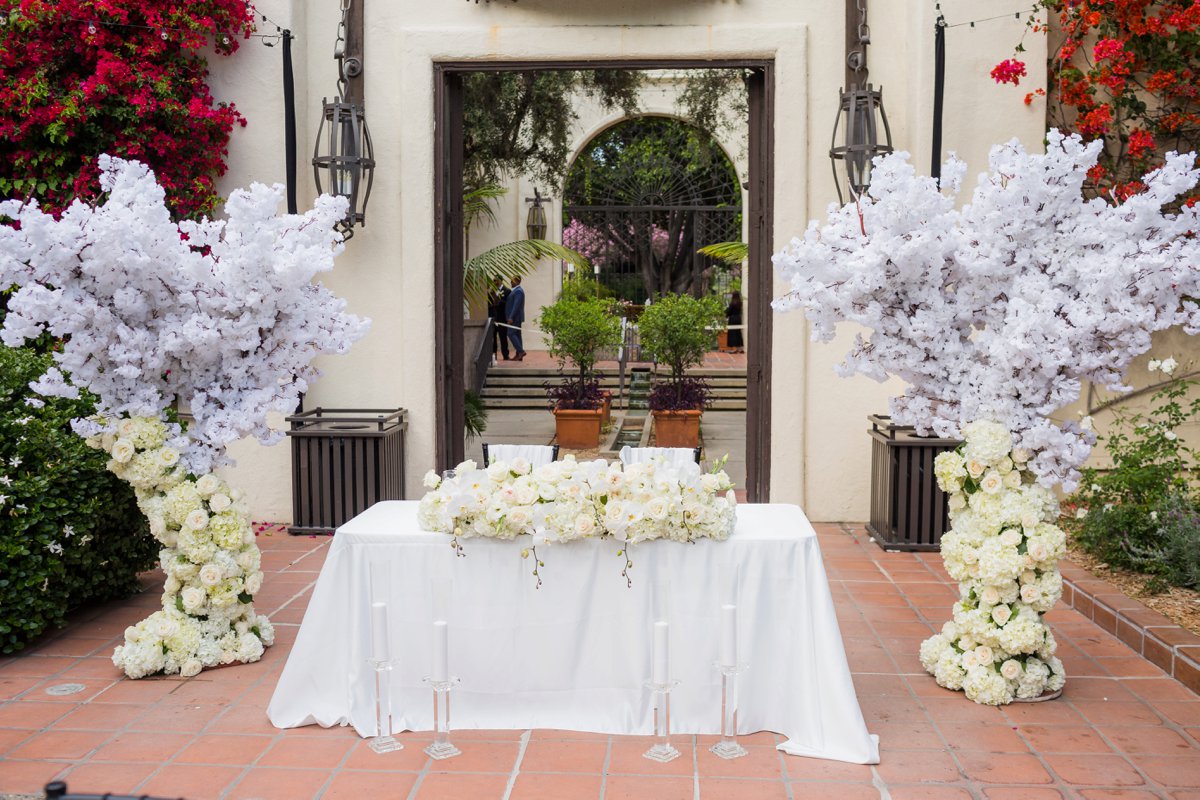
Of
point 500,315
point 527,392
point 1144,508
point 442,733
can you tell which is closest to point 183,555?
point 442,733

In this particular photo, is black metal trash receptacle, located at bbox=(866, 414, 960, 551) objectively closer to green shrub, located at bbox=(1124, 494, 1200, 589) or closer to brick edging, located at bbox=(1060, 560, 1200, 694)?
brick edging, located at bbox=(1060, 560, 1200, 694)

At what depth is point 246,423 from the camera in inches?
182

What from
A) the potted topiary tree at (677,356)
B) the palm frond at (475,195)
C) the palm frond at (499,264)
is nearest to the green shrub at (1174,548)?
Result: the potted topiary tree at (677,356)

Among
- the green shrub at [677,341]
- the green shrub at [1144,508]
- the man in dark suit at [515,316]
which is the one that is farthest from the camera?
the man in dark suit at [515,316]

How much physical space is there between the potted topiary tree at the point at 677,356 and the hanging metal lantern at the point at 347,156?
5188mm

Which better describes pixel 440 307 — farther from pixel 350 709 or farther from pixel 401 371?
pixel 350 709

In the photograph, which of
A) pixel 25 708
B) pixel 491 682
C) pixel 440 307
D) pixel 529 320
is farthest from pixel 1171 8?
pixel 529 320

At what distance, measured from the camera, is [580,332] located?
39.9ft

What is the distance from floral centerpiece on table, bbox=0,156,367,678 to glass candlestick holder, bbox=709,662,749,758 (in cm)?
211

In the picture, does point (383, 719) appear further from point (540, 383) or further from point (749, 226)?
point (540, 383)

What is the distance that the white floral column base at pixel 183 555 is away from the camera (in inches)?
180

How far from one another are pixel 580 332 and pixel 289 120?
5.40 m

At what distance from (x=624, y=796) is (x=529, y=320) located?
18.5 m

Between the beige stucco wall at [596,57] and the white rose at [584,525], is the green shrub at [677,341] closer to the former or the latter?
the beige stucco wall at [596,57]
